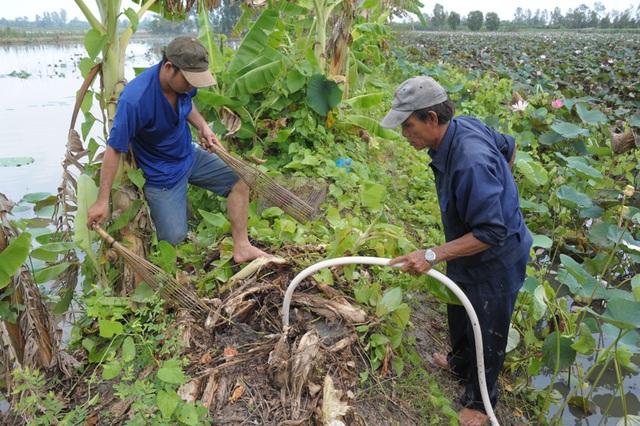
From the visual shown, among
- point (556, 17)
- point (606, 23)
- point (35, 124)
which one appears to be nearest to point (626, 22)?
point (606, 23)

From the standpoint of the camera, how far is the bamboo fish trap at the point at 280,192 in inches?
132

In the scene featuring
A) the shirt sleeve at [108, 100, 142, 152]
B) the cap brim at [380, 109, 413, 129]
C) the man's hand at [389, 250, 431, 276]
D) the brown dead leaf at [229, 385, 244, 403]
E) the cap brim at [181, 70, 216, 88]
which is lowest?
the brown dead leaf at [229, 385, 244, 403]

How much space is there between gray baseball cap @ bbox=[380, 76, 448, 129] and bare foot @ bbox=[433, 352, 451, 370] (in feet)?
4.92

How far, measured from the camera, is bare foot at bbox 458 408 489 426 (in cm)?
246

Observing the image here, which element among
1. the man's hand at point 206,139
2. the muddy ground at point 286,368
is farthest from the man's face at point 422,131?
the man's hand at point 206,139

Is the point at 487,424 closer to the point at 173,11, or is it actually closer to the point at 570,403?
the point at 570,403

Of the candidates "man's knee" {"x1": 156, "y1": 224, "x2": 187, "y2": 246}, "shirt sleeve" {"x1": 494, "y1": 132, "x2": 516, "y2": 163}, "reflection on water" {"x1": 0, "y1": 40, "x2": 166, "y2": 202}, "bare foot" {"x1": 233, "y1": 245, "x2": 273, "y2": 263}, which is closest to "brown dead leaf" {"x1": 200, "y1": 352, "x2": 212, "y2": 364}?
"bare foot" {"x1": 233, "y1": 245, "x2": 273, "y2": 263}

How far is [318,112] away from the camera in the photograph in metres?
4.82

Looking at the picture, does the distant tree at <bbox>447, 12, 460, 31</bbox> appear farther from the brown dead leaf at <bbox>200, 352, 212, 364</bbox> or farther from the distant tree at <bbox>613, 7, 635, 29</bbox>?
the brown dead leaf at <bbox>200, 352, 212, 364</bbox>

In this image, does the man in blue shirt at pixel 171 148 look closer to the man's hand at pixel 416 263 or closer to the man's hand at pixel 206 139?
the man's hand at pixel 206 139

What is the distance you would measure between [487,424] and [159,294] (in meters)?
1.90

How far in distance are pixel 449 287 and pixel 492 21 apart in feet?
184

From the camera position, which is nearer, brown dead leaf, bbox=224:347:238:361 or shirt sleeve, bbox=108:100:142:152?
brown dead leaf, bbox=224:347:238:361

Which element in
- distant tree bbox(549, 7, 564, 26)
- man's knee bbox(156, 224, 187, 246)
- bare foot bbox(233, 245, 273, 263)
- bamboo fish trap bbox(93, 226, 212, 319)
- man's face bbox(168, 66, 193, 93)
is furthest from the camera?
distant tree bbox(549, 7, 564, 26)
